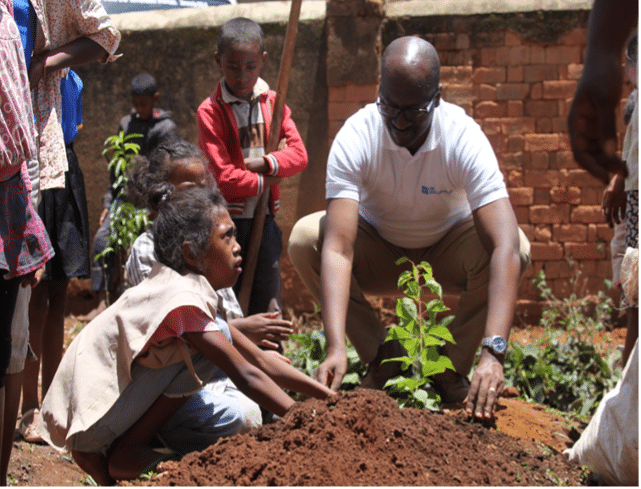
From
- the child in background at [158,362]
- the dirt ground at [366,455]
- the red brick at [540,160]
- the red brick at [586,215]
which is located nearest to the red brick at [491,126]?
the red brick at [540,160]

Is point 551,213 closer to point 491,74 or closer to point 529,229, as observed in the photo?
point 529,229

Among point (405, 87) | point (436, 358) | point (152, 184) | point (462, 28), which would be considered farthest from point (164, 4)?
point (436, 358)

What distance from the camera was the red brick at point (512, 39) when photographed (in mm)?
5680

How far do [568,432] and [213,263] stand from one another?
180cm

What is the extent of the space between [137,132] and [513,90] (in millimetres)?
2737

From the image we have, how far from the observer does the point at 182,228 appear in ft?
9.95

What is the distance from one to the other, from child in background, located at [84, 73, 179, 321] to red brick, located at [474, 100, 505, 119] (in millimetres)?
2211

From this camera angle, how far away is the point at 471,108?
5789mm

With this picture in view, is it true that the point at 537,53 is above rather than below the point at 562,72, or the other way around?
above

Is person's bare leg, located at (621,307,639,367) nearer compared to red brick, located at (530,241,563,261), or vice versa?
person's bare leg, located at (621,307,639,367)

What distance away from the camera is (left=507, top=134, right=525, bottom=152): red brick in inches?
229

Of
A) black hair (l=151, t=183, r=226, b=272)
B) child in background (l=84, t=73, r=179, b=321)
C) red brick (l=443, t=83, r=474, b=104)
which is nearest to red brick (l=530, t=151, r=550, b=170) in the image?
red brick (l=443, t=83, r=474, b=104)

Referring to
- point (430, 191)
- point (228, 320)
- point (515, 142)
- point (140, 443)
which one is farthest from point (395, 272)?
point (515, 142)

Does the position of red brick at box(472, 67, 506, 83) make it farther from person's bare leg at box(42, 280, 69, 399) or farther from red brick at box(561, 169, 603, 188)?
person's bare leg at box(42, 280, 69, 399)
